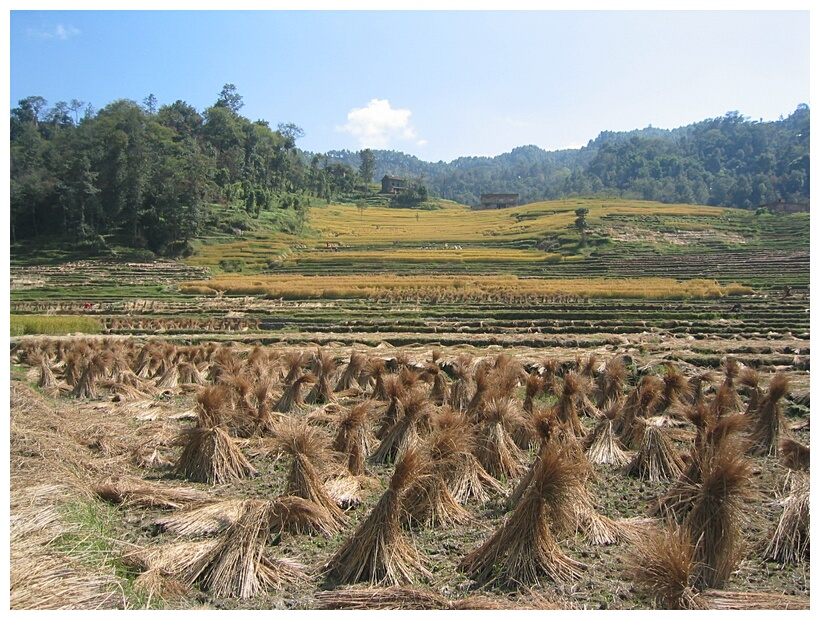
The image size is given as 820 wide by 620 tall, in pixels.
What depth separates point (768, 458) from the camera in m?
9.77

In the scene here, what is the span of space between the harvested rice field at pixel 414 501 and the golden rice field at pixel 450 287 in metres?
30.7

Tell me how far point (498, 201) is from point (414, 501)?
4823 inches

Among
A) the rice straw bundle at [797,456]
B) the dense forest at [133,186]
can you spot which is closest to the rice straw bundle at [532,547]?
the rice straw bundle at [797,456]

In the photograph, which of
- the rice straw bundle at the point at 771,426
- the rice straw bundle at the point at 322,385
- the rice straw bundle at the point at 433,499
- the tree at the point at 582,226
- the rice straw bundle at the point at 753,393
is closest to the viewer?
the rice straw bundle at the point at 433,499

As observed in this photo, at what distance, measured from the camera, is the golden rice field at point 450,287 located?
4419 cm

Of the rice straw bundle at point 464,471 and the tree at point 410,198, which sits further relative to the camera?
the tree at point 410,198

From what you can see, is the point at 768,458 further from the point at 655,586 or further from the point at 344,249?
the point at 344,249

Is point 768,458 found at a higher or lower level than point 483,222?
lower

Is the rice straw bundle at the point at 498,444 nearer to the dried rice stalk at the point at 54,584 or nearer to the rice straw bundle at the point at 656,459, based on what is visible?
the rice straw bundle at the point at 656,459

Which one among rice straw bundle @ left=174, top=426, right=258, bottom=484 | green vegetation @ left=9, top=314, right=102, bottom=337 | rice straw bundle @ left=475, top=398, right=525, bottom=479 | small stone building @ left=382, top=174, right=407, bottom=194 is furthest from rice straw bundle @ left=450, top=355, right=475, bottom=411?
small stone building @ left=382, top=174, right=407, bottom=194

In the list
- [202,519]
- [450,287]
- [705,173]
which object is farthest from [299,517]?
[705,173]

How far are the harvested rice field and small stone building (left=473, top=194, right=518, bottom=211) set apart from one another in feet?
375

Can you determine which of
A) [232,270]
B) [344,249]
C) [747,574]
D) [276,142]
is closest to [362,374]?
[747,574]
